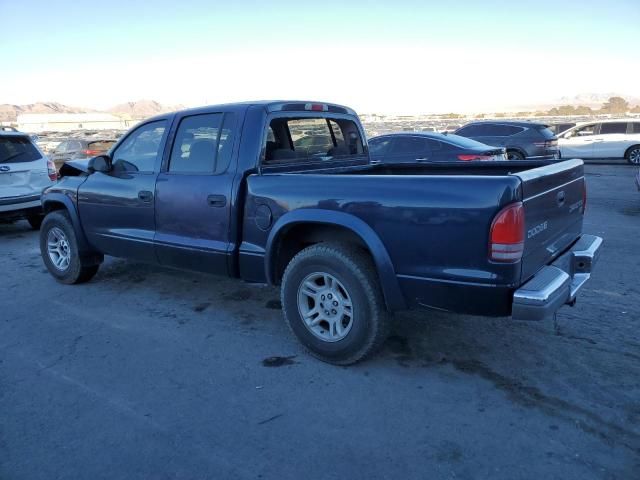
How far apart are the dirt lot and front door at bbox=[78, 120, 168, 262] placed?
64 centimetres

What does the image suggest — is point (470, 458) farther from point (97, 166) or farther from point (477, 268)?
point (97, 166)

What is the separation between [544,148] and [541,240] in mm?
13338

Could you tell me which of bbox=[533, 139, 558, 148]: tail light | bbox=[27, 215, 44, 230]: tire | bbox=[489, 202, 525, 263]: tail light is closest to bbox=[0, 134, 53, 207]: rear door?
bbox=[27, 215, 44, 230]: tire

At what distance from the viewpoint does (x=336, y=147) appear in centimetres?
523

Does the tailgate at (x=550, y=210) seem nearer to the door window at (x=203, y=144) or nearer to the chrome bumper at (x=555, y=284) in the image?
the chrome bumper at (x=555, y=284)

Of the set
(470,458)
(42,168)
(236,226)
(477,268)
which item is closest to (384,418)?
(470,458)

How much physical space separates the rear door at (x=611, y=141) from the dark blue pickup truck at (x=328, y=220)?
15400 mm

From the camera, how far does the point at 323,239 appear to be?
399cm

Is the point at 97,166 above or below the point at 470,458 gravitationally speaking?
above

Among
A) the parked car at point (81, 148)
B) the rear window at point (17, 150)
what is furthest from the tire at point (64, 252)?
the parked car at point (81, 148)

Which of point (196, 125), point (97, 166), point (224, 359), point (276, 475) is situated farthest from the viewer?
point (97, 166)

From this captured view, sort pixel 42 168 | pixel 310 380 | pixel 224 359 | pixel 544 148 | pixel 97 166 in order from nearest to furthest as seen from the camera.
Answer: pixel 310 380, pixel 224 359, pixel 97 166, pixel 42 168, pixel 544 148

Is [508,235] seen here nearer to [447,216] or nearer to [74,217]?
[447,216]

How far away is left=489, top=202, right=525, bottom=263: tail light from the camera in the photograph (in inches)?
117
